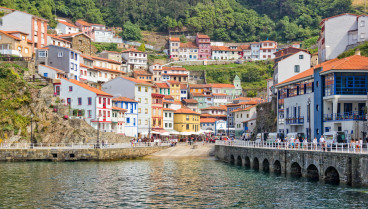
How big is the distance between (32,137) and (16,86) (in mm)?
9469

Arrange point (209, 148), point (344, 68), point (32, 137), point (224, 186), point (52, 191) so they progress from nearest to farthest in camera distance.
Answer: point (52, 191)
point (224, 186)
point (344, 68)
point (32, 137)
point (209, 148)

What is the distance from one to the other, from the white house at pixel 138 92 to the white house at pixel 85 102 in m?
13.3

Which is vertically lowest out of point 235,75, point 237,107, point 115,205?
point 115,205

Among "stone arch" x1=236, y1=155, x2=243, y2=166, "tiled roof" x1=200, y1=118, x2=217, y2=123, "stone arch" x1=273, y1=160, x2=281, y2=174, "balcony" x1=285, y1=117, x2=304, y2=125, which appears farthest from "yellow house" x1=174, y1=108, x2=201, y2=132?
"stone arch" x1=273, y1=160, x2=281, y2=174

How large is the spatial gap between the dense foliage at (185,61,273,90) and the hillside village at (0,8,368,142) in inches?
163

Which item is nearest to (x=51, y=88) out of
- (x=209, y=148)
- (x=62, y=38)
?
(x=209, y=148)

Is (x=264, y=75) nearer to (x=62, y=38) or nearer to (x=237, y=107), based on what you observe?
(x=237, y=107)

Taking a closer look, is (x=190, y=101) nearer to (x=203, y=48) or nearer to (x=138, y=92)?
(x=138, y=92)

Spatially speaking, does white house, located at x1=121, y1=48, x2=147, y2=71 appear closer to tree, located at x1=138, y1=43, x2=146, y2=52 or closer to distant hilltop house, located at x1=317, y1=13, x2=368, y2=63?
tree, located at x1=138, y1=43, x2=146, y2=52

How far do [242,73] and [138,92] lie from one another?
6656 cm

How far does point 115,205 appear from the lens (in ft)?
115

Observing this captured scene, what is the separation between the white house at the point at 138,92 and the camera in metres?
99.4

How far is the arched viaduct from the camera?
38000mm

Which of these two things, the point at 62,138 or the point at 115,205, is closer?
the point at 115,205
